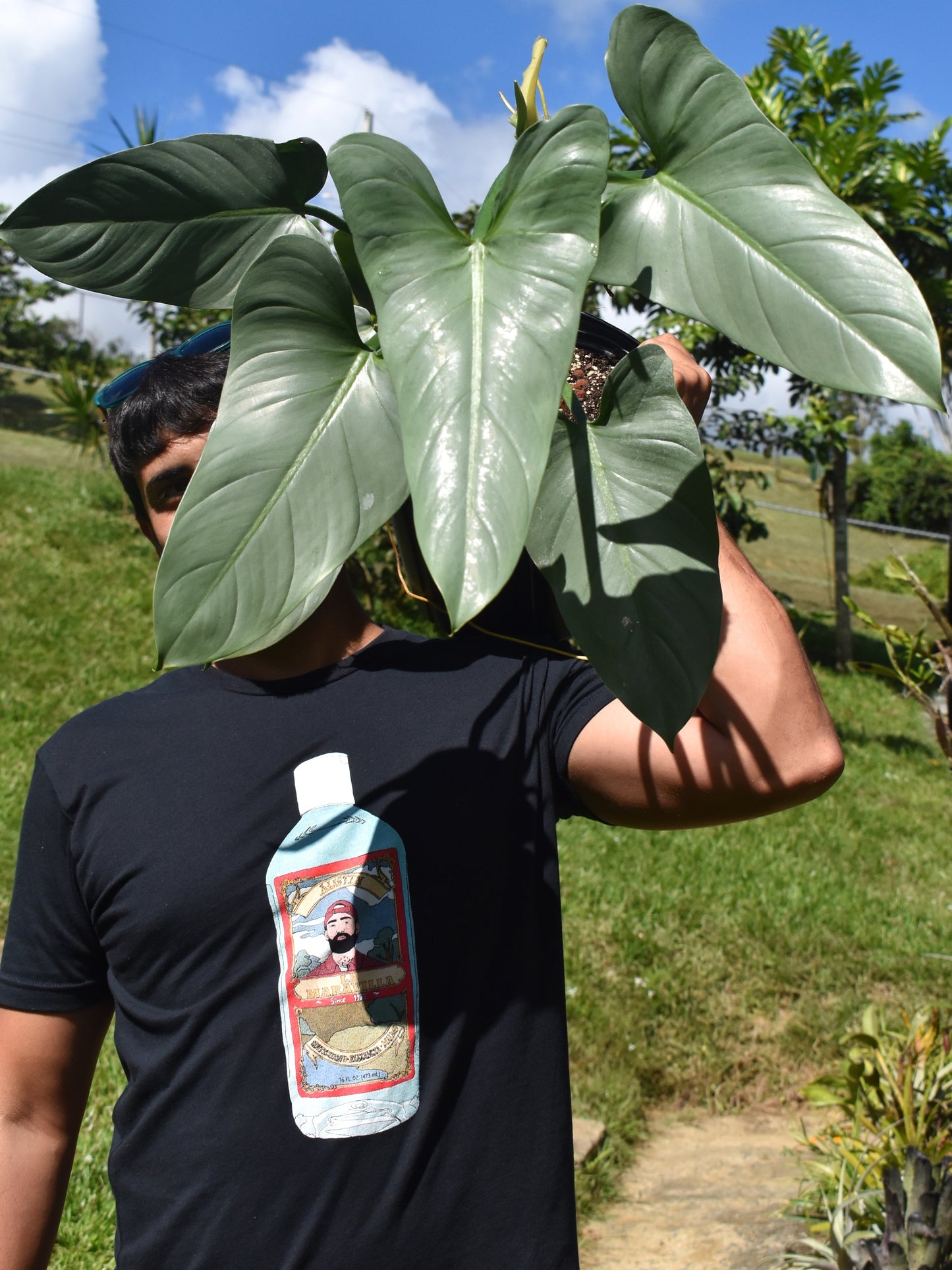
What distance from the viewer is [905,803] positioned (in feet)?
19.0

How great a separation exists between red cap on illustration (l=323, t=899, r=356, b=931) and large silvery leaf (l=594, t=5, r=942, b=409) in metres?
0.74

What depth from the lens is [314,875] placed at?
Answer: 3.62 ft

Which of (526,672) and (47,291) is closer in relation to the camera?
(526,672)

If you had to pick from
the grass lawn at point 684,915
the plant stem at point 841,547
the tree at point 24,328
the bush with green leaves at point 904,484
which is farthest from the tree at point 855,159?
the tree at point 24,328

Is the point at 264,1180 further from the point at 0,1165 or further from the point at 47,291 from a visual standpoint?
the point at 47,291

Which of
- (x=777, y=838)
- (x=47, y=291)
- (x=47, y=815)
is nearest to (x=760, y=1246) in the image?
(x=777, y=838)

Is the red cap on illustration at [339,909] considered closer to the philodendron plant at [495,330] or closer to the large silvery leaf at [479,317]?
the philodendron plant at [495,330]

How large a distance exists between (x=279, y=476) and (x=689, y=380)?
0.55 meters

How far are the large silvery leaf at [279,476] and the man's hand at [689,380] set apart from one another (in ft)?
1.53

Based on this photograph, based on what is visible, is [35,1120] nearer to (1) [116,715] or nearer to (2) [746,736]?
(1) [116,715]

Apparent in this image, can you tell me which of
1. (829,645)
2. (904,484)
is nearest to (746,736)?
(829,645)

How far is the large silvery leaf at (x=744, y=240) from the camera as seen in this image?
525mm

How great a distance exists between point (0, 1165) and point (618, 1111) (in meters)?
2.56

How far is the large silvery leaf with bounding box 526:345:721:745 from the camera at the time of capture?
56cm
